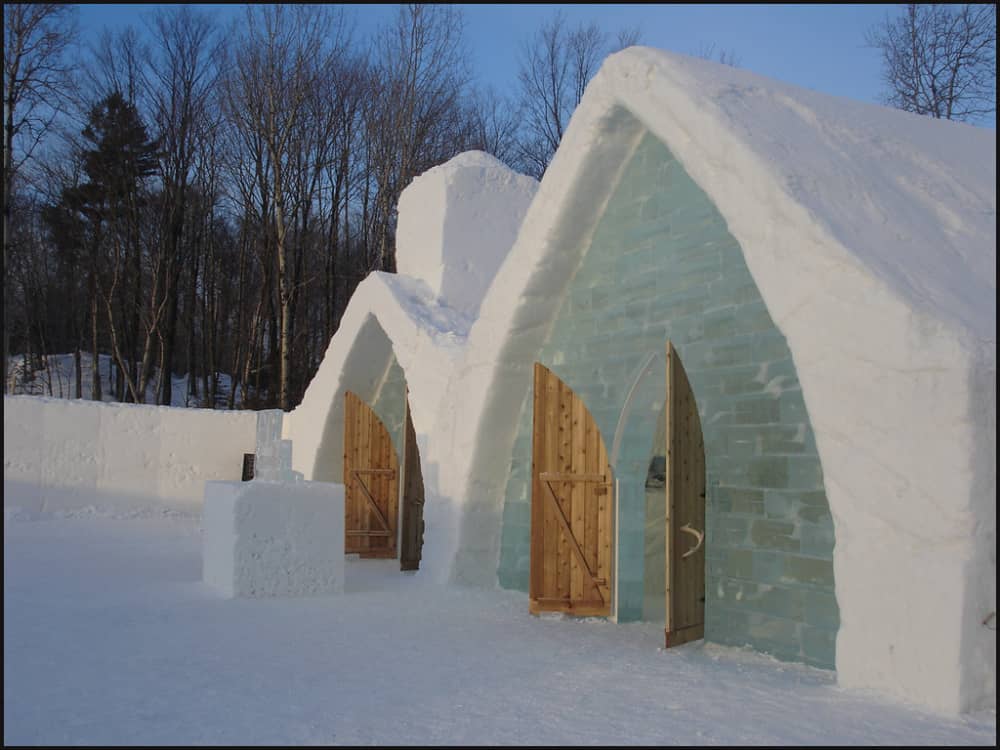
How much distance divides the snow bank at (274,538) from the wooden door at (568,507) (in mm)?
1843

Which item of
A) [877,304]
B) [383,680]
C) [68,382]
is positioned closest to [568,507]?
[383,680]

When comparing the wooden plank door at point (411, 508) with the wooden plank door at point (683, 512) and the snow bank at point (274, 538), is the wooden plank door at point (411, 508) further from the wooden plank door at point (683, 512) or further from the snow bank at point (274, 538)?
the wooden plank door at point (683, 512)

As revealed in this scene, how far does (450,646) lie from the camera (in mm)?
5887

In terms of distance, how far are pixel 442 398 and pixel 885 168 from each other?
4.68 metres

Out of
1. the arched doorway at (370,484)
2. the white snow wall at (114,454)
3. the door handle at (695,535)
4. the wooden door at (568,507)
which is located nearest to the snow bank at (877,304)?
the door handle at (695,535)

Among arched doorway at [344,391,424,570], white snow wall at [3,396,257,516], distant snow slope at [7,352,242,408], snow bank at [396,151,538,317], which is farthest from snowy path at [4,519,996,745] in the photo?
distant snow slope at [7,352,242,408]

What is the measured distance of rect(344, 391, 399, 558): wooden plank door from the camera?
11320 millimetres

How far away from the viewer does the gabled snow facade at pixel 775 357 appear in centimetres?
446

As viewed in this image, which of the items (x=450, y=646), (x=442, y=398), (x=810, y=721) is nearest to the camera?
(x=810, y=721)

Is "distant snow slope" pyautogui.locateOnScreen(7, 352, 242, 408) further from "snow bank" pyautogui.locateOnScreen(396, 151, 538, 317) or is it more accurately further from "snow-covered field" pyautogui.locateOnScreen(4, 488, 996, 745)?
"snow-covered field" pyautogui.locateOnScreen(4, 488, 996, 745)

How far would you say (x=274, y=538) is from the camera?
7.68 meters

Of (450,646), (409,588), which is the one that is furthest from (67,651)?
(409,588)

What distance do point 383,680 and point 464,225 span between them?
24.1 ft

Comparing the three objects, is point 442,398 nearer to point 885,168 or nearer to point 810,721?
point 885,168
